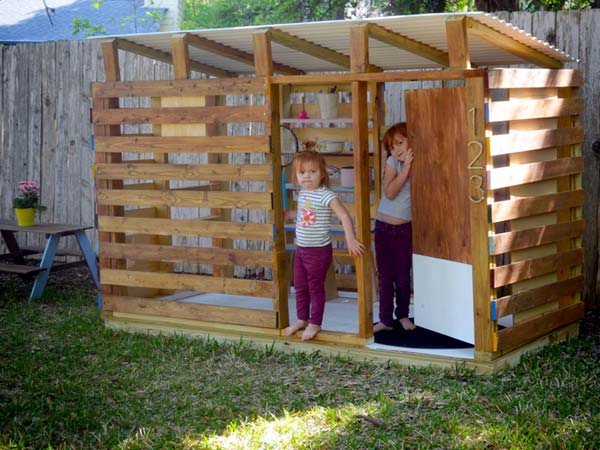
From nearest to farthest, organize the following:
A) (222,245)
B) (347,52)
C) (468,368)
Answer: (468,368) → (347,52) → (222,245)

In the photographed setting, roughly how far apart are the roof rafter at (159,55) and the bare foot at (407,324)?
126 inches

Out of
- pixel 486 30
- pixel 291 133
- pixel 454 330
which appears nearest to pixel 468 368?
pixel 454 330

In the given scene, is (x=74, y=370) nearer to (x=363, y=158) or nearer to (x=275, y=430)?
(x=275, y=430)

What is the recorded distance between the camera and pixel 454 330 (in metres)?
6.91

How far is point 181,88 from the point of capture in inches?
303

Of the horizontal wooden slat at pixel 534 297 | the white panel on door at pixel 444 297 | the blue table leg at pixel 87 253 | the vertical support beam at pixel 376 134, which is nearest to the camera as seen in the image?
the horizontal wooden slat at pixel 534 297

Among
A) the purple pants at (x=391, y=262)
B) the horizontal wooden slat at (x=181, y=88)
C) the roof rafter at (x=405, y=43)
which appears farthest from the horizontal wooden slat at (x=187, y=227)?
the roof rafter at (x=405, y=43)

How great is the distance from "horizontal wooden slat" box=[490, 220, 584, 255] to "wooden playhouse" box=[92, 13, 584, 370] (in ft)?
0.05

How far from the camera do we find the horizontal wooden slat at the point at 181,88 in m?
7.32

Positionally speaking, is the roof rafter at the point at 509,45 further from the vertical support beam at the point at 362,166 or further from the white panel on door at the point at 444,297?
the white panel on door at the point at 444,297

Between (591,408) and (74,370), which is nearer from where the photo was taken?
(591,408)

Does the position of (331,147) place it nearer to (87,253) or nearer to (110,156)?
(110,156)

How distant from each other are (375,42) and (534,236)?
201cm

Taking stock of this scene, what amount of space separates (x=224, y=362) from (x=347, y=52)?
297cm
